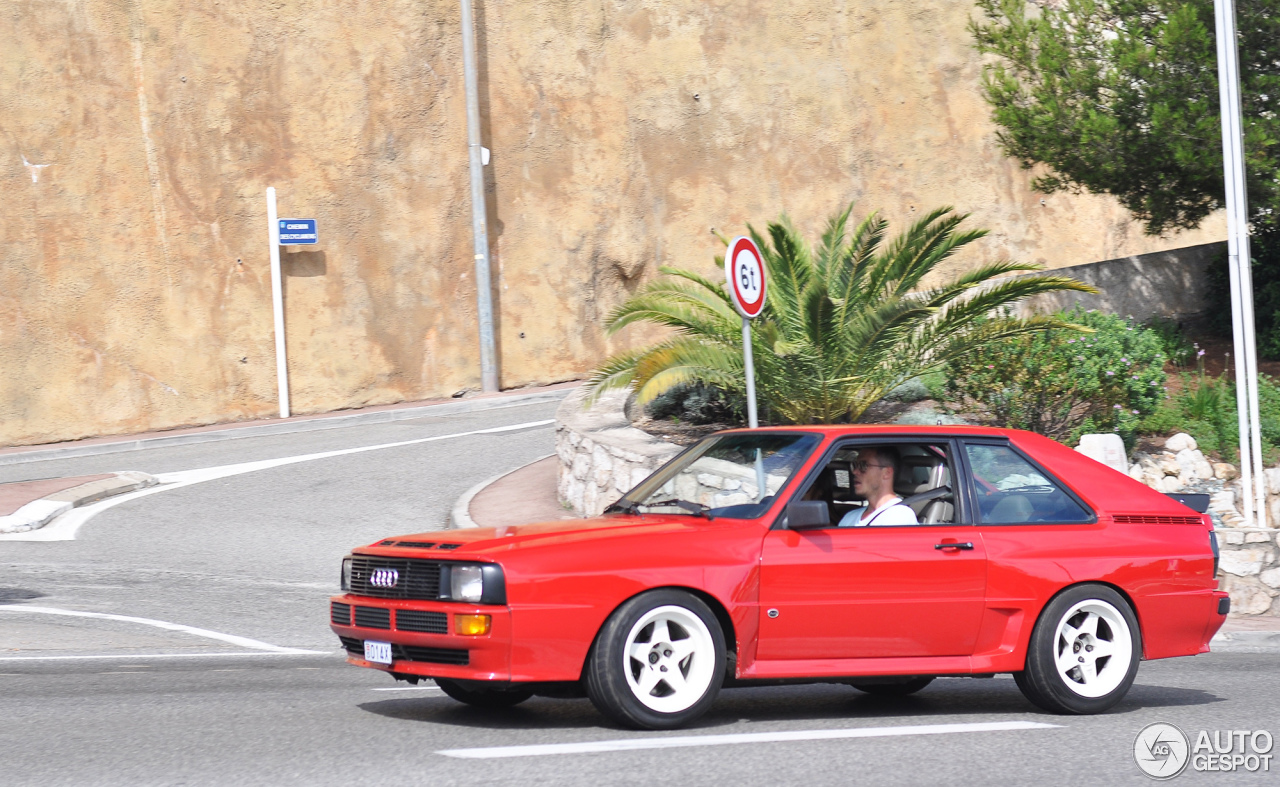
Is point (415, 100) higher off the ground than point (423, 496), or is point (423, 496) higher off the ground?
point (415, 100)

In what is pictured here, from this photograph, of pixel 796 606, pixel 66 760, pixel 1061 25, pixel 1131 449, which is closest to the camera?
pixel 66 760

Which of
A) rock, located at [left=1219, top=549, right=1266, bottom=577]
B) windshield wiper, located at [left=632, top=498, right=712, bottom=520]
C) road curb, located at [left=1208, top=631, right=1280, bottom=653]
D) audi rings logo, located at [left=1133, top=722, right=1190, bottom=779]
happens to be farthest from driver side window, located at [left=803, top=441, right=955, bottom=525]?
rock, located at [left=1219, top=549, right=1266, bottom=577]

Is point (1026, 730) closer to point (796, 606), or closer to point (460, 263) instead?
point (796, 606)

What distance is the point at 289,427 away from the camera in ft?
77.9

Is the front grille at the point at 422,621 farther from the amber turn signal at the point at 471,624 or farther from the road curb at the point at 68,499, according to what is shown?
the road curb at the point at 68,499

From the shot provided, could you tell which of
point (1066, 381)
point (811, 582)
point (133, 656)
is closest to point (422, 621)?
point (811, 582)

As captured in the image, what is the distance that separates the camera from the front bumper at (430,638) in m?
5.99

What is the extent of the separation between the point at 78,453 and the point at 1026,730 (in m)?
18.7

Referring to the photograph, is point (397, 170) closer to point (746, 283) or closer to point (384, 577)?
point (746, 283)

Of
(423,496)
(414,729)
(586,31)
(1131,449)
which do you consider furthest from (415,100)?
(414,729)

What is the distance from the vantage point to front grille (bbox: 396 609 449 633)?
240 inches

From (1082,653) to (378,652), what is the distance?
3.50 m

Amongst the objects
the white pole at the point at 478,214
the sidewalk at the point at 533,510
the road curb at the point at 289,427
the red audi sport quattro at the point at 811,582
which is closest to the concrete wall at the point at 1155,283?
the sidewalk at the point at 533,510

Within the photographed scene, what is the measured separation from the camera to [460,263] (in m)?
28.4
